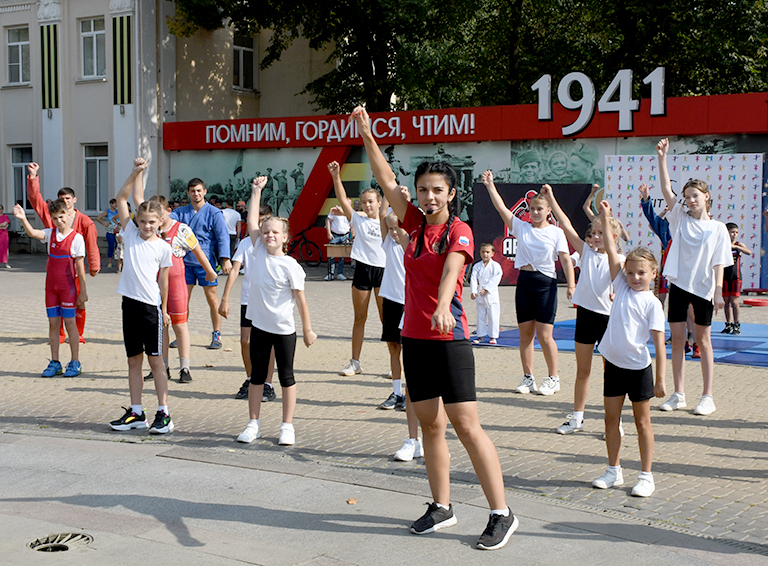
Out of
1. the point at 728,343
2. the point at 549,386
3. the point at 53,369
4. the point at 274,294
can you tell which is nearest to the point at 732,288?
the point at 728,343

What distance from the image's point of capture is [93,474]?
229 inches

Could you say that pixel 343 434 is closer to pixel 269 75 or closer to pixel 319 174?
pixel 319 174

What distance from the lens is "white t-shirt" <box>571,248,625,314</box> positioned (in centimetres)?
675

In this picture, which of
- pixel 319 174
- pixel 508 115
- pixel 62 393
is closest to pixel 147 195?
pixel 319 174

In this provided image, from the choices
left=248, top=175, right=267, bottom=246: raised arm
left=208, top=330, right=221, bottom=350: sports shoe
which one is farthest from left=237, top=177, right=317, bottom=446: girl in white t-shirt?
left=208, top=330, right=221, bottom=350: sports shoe

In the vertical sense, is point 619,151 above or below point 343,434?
above

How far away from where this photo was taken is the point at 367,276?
355 inches

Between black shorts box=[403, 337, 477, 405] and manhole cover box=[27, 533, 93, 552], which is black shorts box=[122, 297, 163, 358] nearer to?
manhole cover box=[27, 533, 93, 552]

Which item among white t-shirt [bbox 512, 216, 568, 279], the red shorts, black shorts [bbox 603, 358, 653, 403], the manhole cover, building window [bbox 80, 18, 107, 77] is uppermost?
building window [bbox 80, 18, 107, 77]

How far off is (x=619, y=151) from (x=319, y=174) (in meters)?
8.82

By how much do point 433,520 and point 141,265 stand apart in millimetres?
3556

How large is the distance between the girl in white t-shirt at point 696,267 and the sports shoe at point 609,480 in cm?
227

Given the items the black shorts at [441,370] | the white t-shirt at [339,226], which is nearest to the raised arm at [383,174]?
the black shorts at [441,370]

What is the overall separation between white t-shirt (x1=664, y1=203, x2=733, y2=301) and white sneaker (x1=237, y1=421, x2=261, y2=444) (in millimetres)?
3626
